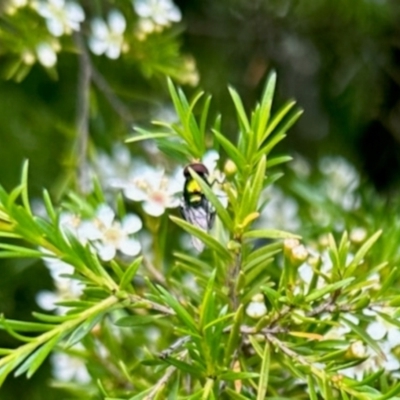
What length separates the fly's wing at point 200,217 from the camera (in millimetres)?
608

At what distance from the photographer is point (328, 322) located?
1.85 feet

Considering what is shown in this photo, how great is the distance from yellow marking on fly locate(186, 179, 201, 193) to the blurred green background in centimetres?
54

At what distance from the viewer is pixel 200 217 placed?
610 mm

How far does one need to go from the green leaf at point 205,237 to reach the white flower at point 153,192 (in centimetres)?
9

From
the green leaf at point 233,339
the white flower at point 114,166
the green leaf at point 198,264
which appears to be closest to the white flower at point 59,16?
the white flower at point 114,166

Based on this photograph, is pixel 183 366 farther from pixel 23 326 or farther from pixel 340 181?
pixel 340 181

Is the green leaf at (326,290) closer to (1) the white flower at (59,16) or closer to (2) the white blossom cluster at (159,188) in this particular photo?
(2) the white blossom cluster at (159,188)

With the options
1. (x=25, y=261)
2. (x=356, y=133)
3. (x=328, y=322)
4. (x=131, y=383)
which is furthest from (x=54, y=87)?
(x=328, y=322)

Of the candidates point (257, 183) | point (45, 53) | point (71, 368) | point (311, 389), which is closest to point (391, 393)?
point (311, 389)

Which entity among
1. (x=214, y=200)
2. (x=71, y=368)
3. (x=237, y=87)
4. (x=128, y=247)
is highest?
(x=214, y=200)

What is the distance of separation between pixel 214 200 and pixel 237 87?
711 mm

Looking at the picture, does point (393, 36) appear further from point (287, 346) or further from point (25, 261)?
point (287, 346)

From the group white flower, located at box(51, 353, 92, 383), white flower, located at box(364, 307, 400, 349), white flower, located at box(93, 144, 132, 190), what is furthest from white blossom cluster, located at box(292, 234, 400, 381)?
white flower, located at box(93, 144, 132, 190)

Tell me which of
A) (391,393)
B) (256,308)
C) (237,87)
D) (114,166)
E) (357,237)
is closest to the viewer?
(391,393)
